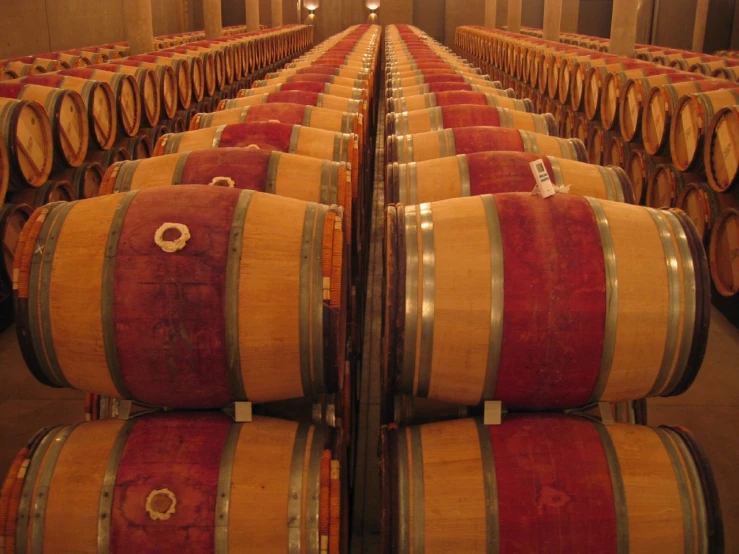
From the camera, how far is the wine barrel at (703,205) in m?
4.69

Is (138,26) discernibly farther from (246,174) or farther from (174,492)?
(174,492)

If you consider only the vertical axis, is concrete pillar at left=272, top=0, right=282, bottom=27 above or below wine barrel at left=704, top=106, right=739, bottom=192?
above

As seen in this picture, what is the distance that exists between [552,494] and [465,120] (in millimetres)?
2709

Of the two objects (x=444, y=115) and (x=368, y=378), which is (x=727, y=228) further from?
(x=368, y=378)

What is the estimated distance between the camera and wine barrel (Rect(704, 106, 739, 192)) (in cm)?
429

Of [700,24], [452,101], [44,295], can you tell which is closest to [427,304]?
[44,295]

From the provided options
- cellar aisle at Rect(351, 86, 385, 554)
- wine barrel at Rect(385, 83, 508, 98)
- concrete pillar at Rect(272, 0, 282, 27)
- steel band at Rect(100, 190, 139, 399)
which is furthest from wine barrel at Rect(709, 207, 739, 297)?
concrete pillar at Rect(272, 0, 282, 27)

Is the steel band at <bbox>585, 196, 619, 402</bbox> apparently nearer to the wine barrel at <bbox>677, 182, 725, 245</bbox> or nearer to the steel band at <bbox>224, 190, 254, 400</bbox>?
the steel band at <bbox>224, 190, 254, 400</bbox>

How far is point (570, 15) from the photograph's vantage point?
24.5 metres

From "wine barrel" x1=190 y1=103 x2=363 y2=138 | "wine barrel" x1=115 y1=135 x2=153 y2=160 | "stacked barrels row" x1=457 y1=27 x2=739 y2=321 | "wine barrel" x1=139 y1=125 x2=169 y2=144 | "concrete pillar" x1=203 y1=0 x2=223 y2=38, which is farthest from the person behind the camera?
"concrete pillar" x1=203 y1=0 x2=223 y2=38

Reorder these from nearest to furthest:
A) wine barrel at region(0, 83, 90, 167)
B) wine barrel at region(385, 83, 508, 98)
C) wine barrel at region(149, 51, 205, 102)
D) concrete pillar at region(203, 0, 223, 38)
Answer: wine barrel at region(0, 83, 90, 167) < wine barrel at region(385, 83, 508, 98) < wine barrel at region(149, 51, 205, 102) < concrete pillar at region(203, 0, 223, 38)

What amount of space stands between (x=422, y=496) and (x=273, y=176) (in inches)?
62.6

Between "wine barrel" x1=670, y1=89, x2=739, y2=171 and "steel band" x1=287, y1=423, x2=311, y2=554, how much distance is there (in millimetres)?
4009

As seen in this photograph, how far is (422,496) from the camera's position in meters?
1.95
